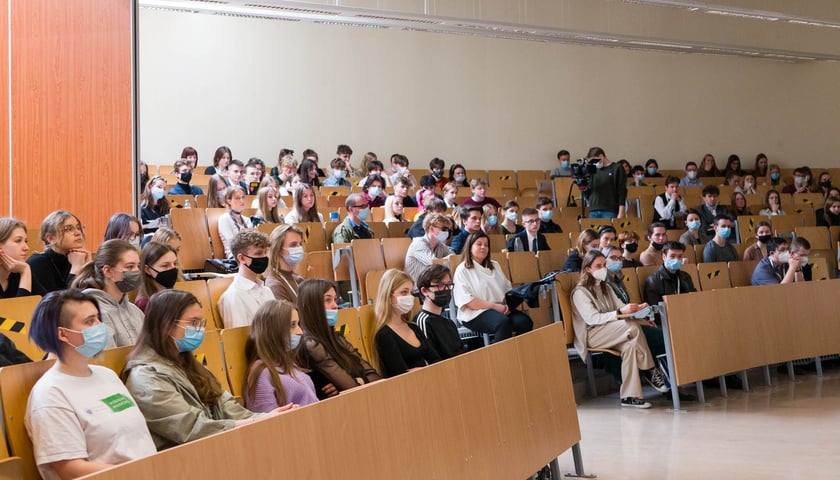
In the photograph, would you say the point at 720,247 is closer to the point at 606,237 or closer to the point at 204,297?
the point at 606,237

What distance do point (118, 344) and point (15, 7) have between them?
8.31 feet

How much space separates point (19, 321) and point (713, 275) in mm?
5658

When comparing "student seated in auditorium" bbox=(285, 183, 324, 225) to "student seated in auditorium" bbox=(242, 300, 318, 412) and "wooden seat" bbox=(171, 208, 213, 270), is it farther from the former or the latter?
"student seated in auditorium" bbox=(242, 300, 318, 412)

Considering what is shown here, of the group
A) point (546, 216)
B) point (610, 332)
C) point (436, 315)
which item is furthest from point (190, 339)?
point (546, 216)

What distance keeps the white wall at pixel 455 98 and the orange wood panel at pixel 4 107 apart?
5.61 meters

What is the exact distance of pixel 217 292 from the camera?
15.4 ft

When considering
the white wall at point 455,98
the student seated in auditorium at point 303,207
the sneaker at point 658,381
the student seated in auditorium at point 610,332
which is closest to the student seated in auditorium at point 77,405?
the student seated in auditorium at point 610,332

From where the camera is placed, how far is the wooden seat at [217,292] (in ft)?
15.0

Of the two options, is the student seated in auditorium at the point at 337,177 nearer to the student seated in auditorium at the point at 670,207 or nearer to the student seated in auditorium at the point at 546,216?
the student seated in auditorium at the point at 546,216

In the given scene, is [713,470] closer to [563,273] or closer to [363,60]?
[563,273]

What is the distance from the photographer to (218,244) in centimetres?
638

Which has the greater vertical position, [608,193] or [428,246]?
[608,193]

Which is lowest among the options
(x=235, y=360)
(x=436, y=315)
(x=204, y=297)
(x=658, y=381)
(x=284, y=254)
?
(x=658, y=381)

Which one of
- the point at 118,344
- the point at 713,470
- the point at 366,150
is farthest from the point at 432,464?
the point at 366,150
